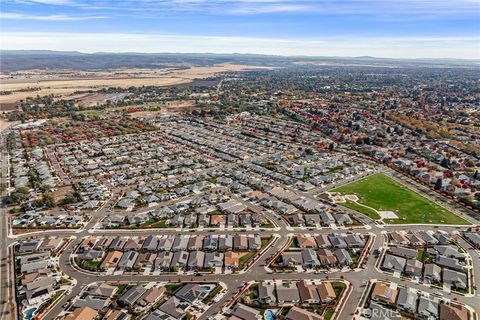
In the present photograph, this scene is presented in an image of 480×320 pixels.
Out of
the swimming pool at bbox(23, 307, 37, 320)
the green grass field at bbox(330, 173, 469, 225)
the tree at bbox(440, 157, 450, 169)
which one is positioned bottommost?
the swimming pool at bbox(23, 307, 37, 320)

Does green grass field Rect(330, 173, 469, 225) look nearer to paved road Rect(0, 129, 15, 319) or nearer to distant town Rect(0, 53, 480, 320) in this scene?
distant town Rect(0, 53, 480, 320)

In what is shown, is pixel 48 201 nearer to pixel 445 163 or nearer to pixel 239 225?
pixel 239 225

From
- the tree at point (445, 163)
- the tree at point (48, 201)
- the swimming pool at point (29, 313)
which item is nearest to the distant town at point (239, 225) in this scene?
the swimming pool at point (29, 313)

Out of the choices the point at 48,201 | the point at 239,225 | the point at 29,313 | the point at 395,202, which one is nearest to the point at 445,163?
the point at 395,202

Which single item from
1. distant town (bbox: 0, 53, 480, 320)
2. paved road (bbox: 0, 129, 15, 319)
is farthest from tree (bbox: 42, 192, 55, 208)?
paved road (bbox: 0, 129, 15, 319)

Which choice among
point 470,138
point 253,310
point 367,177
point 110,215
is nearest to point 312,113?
point 470,138
